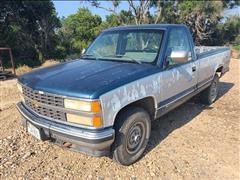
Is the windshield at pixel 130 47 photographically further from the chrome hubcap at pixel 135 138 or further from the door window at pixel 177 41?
the chrome hubcap at pixel 135 138

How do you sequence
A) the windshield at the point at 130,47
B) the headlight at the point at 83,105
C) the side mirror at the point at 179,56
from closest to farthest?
the headlight at the point at 83,105 < the side mirror at the point at 179,56 < the windshield at the point at 130,47

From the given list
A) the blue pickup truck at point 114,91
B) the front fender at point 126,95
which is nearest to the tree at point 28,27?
the blue pickup truck at point 114,91

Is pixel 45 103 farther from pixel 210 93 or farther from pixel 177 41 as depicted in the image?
pixel 210 93

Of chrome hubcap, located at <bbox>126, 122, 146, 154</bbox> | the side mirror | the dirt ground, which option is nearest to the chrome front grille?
the dirt ground

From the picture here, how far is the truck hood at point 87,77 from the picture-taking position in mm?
3004

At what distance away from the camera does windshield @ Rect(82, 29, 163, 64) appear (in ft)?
13.5

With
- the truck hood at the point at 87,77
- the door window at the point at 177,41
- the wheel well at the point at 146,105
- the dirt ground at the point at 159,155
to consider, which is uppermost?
the door window at the point at 177,41

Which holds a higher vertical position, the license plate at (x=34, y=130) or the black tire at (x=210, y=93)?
the license plate at (x=34, y=130)

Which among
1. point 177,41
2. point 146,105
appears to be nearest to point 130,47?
point 177,41

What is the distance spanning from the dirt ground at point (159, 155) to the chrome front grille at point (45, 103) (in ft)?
2.72

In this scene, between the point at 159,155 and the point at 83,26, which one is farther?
the point at 83,26

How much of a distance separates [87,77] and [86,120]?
0.60 meters

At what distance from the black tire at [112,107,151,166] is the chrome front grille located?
0.73 meters

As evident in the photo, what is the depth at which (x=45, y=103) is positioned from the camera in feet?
10.7
